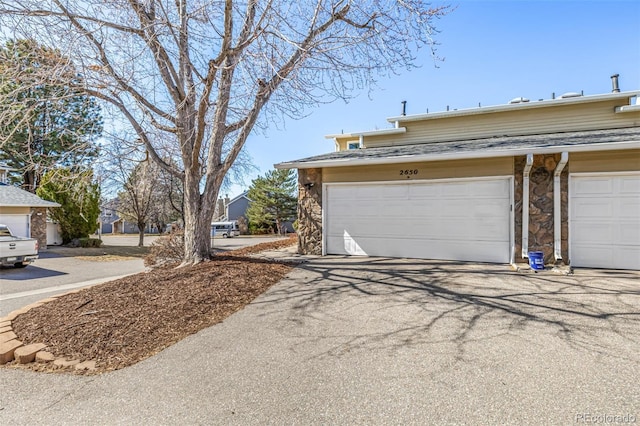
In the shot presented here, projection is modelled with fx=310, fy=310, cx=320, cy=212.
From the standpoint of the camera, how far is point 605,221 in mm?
6773

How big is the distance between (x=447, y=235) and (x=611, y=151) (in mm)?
3791

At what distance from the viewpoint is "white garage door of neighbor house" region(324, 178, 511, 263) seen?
7.59 meters

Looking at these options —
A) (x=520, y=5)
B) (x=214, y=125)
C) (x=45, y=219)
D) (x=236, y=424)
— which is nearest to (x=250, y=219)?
(x=45, y=219)

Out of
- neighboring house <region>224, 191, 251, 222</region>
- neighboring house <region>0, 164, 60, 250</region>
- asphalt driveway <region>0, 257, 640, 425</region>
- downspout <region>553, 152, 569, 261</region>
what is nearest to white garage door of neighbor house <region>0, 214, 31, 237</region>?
neighboring house <region>0, 164, 60, 250</region>

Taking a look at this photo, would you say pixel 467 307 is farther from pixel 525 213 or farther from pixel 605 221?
pixel 605 221

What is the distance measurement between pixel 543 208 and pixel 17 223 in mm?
19808

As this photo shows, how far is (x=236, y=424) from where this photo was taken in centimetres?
227

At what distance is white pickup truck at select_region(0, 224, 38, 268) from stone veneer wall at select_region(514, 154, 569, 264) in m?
13.6

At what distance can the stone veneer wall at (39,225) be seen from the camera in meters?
14.8

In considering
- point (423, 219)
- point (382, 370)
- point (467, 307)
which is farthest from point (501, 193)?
point (382, 370)

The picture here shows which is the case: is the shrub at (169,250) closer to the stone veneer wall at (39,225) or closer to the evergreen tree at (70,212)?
the stone veneer wall at (39,225)

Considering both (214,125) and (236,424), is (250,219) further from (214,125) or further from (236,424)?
(236,424)

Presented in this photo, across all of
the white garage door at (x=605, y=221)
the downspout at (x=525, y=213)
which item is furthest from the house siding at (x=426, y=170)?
the white garage door at (x=605, y=221)

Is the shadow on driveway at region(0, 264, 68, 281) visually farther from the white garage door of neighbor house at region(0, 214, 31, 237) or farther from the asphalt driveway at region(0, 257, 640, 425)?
the asphalt driveway at region(0, 257, 640, 425)
